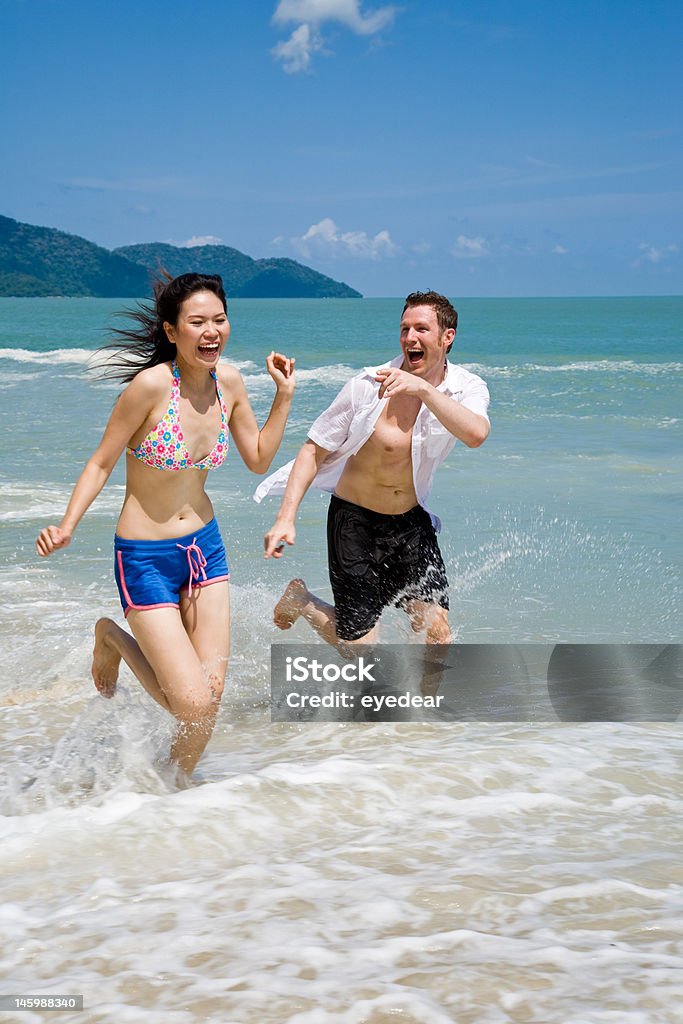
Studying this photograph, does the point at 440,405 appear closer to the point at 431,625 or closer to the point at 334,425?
the point at 334,425

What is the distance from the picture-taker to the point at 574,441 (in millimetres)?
16656

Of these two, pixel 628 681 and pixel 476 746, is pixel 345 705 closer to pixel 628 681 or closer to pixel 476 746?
pixel 476 746

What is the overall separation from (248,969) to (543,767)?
1.86 metres

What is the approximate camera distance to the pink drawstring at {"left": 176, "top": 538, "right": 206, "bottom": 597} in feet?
13.8

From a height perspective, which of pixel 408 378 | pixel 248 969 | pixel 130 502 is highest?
pixel 408 378

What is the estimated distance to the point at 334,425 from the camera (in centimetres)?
511

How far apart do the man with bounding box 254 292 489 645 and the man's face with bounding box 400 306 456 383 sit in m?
0.03

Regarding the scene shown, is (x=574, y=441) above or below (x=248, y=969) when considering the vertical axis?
above

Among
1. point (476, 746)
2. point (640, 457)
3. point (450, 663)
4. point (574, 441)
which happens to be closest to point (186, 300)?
point (476, 746)

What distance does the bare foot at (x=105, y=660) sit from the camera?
4.49 m

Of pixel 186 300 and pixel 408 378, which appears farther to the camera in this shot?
pixel 408 378

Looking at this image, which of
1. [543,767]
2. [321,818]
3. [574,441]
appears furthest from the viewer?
[574,441]

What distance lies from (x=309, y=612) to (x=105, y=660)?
106 centimetres

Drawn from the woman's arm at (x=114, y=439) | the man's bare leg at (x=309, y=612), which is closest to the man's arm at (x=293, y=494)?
the man's bare leg at (x=309, y=612)
